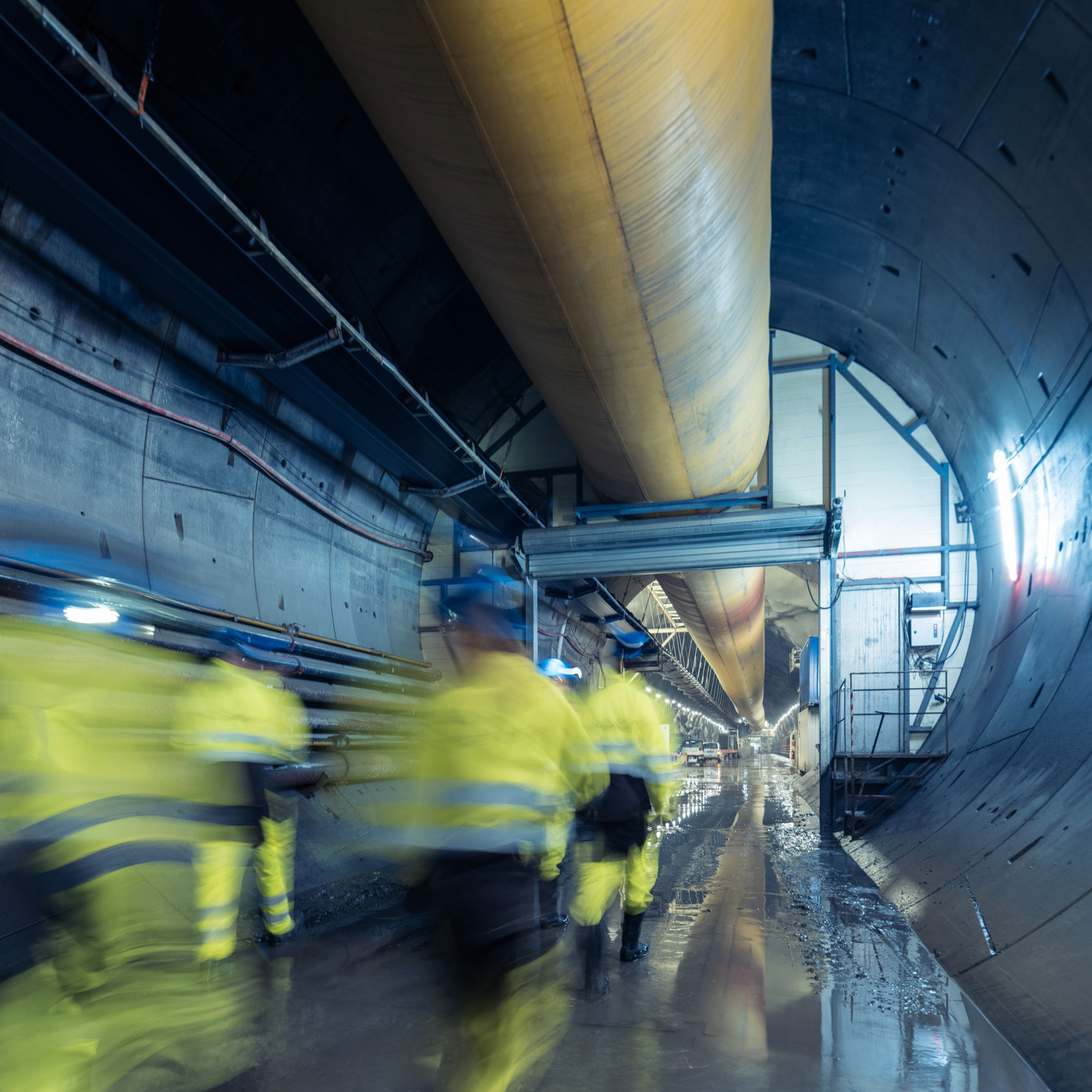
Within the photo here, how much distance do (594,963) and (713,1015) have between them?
1.85ft

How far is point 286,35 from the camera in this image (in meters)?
4.38

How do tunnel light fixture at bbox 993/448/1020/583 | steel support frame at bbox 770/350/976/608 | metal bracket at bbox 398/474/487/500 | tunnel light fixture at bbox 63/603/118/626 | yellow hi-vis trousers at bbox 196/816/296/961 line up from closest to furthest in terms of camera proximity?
1. yellow hi-vis trousers at bbox 196/816/296/961
2. tunnel light fixture at bbox 63/603/118/626
3. metal bracket at bbox 398/474/487/500
4. tunnel light fixture at bbox 993/448/1020/583
5. steel support frame at bbox 770/350/976/608

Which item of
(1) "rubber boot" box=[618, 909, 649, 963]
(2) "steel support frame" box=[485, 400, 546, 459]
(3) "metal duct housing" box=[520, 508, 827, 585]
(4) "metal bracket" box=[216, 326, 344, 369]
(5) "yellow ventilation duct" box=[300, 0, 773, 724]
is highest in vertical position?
(2) "steel support frame" box=[485, 400, 546, 459]

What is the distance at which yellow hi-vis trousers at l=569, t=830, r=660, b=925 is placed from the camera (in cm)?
343

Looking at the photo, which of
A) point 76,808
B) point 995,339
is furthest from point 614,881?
point 995,339

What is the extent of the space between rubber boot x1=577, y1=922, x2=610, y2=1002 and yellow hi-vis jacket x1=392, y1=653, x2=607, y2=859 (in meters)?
1.36

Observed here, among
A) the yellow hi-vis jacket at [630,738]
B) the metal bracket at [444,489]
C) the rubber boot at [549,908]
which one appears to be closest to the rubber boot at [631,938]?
the rubber boot at [549,908]

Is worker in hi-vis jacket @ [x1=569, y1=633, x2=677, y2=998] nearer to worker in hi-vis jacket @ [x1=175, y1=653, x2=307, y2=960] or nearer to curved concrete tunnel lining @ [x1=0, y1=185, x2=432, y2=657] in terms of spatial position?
worker in hi-vis jacket @ [x1=175, y1=653, x2=307, y2=960]

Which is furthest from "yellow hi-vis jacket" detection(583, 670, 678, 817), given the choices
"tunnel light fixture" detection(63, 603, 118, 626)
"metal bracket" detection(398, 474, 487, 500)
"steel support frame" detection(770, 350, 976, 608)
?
"steel support frame" detection(770, 350, 976, 608)

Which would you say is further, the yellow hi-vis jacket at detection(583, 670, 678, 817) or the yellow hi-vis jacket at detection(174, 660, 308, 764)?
the yellow hi-vis jacket at detection(583, 670, 678, 817)

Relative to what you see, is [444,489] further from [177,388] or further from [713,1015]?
[713,1015]

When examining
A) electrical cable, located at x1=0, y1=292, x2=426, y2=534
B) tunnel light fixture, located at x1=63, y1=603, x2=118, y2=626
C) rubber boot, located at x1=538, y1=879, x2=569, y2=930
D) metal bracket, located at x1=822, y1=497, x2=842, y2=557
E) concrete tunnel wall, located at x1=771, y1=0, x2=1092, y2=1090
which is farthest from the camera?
metal bracket, located at x1=822, y1=497, x2=842, y2=557

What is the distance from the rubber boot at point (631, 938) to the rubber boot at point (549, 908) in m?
0.37

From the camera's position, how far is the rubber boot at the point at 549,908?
2367 millimetres
